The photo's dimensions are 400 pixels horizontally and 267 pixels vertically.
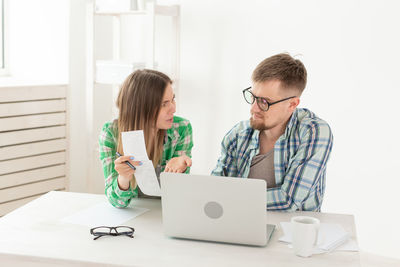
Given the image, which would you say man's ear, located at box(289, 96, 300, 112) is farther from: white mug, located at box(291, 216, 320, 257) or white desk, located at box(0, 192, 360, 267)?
white mug, located at box(291, 216, 320, 257)

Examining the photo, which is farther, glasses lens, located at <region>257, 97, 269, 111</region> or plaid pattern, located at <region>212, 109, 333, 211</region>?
glasses lens, located at <region>257, 97, 269, 111</region>

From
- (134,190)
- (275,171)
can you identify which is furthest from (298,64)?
(134,190)

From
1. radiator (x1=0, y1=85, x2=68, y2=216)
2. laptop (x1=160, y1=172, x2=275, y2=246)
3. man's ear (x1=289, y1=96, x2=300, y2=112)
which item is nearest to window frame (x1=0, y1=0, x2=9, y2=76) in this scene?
radiator (x1=0, y1=85, x2=68, y2=216)

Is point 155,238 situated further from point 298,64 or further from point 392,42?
point 392,42

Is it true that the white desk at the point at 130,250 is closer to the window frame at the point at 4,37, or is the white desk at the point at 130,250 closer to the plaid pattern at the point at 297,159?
the plaid pattern at the point at 297,159

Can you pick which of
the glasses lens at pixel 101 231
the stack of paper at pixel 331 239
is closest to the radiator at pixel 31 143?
the glasses lens at pixel 101 231

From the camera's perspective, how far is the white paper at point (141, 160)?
1.85 metres

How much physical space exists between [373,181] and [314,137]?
1272 millimetres

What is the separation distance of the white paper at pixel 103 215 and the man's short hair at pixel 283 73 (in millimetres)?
715

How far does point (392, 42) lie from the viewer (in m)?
3.03

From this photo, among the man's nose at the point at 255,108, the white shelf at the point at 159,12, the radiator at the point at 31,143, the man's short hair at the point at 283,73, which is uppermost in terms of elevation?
the white shelf at the point at 159,12

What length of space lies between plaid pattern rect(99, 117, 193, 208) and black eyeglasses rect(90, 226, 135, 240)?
0.22 meters

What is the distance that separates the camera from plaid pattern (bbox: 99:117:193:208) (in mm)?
1938

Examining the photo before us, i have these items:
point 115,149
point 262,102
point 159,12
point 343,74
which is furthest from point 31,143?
point 343,74
